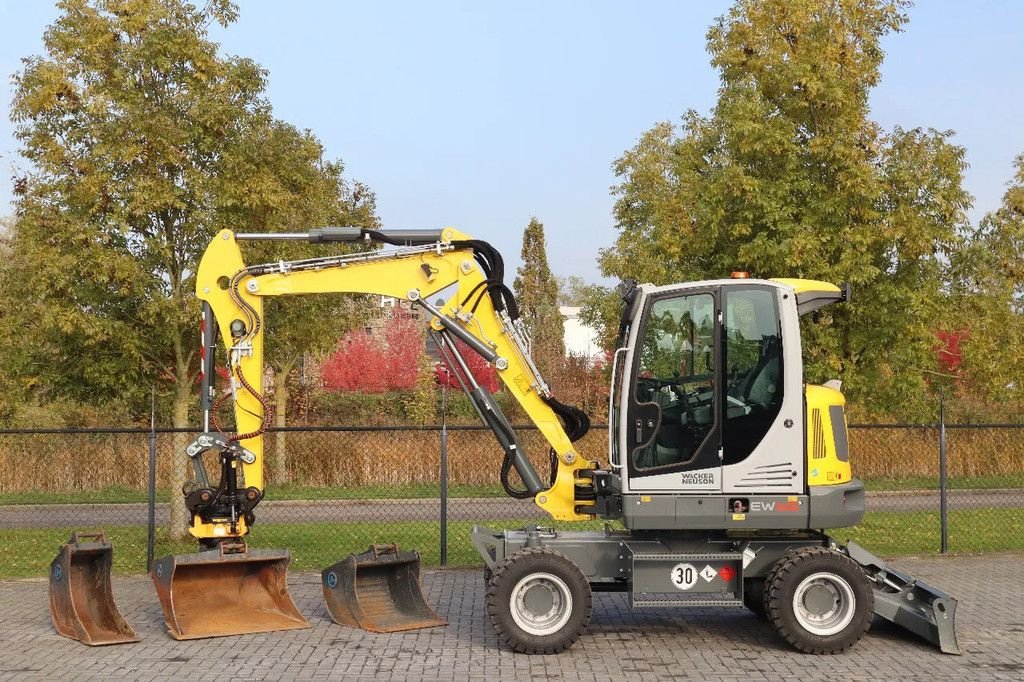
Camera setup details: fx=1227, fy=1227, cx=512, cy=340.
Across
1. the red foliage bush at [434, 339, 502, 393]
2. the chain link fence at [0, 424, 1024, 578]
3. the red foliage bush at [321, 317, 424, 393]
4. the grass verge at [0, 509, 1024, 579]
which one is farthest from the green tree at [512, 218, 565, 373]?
the grass verge at [0, 509, 1024, 579]

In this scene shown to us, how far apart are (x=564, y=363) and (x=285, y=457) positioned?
45.0ft

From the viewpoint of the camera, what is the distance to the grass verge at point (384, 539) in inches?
600

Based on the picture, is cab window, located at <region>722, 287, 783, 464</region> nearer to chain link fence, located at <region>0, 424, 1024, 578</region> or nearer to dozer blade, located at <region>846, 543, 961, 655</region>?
dozer blade, located at <region>846, 543, 961, 655</region>

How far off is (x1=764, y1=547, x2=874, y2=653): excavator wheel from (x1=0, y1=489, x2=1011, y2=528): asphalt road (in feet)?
30.7

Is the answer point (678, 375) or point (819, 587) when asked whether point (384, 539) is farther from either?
point (819, 587)

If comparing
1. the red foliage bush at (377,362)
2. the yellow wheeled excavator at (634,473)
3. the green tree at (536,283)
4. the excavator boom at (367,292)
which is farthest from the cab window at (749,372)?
the green tree at (536,283)

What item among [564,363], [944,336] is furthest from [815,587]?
[564,363]

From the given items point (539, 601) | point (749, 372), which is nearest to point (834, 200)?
point (749, 372)

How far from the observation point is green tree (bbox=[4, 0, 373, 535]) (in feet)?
48.1

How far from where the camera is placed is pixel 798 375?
10078mm

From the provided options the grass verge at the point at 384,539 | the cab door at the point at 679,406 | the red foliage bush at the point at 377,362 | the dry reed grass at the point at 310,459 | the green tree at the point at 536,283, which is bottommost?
the grass verge at the point at 384,539

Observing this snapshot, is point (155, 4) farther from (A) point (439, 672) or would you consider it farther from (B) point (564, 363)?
(B) point (564, 363)

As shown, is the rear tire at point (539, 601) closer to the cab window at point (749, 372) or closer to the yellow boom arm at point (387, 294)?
the yellow boom arm at point (387, 294)

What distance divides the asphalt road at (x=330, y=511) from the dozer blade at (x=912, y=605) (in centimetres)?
893
